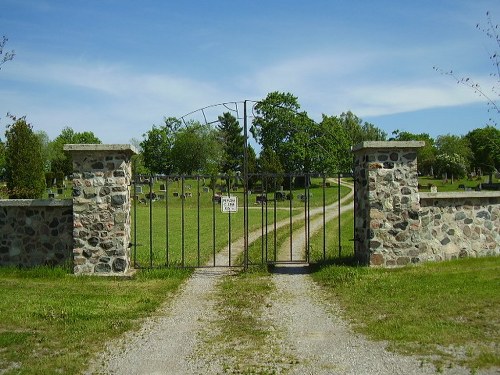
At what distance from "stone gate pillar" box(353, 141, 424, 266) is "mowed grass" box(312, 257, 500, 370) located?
438 millimetres

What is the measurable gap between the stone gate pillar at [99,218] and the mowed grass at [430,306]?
12.8 ft

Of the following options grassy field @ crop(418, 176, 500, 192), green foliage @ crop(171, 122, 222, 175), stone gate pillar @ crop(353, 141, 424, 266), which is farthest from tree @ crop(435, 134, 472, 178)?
stone gate pillar @ crop(353, 141, 424, 266)

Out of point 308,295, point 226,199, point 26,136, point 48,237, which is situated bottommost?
point 308,295

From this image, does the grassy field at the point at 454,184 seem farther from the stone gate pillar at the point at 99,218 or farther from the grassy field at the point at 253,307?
the stone gate pillar at the point at 99,218

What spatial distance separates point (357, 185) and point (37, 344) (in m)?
7.47

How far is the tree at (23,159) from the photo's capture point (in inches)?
1255

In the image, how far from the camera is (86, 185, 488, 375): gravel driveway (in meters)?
Result: 5.12

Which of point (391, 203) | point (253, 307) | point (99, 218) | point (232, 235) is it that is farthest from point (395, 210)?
point (232, 235)

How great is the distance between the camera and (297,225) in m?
21.1

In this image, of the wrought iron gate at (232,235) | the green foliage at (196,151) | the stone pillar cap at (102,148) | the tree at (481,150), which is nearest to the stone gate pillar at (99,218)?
the stone pillar cap at (102,148)

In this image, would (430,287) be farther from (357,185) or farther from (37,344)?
(37,344)

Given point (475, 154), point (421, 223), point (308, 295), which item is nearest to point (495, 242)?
point (421, 223)

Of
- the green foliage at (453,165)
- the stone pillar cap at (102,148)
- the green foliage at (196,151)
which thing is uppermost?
the green foliage at (196,151)

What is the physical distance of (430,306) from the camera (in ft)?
24.3
